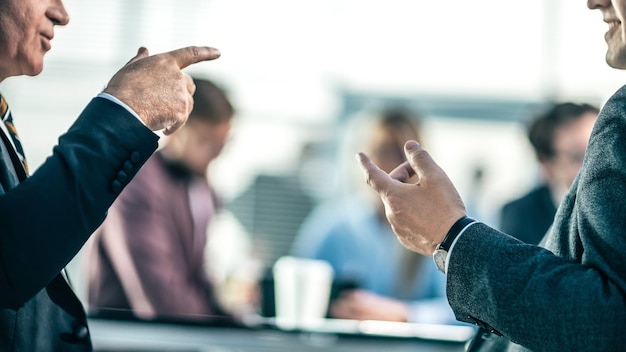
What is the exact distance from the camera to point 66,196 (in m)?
1.03

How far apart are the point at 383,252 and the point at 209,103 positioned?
37.4 inches

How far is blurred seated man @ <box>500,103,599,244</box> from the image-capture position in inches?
125

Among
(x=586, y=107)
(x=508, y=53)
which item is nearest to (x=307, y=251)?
(x=586, y=107)

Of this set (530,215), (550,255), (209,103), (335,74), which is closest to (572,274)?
(550,255)

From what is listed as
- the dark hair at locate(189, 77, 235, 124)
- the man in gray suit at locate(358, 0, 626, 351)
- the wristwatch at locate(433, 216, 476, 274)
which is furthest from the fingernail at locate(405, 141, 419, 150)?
the dark hair at locate(189, 77, 235, 124)

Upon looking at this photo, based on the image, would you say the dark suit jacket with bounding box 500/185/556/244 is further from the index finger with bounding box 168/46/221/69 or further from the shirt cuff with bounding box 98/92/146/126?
the shirt cuff with bounding box 98/92/146/126

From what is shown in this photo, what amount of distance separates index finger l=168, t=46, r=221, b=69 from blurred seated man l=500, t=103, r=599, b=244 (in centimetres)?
216

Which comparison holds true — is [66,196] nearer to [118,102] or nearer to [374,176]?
[118,102]

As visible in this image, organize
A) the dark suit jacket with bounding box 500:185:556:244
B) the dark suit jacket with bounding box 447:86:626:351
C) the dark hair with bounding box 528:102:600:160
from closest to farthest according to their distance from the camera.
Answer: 1. the dark suit jacket with bounding box 447:86:626:351
2. the dark suit jacket with bounding box 500:185:556:244
3. the dark hair with bounding box 528:102:600:160

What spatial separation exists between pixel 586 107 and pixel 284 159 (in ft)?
14.9

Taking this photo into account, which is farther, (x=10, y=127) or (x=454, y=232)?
(x=10, y=127)

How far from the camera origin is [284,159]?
7.57m

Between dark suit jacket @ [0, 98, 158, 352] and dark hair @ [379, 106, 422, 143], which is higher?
dark suit jacket @ [0, 98, 158, 352]

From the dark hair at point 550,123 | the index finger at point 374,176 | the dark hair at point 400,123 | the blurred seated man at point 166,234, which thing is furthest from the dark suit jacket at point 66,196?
the dark hair at point 550,123
